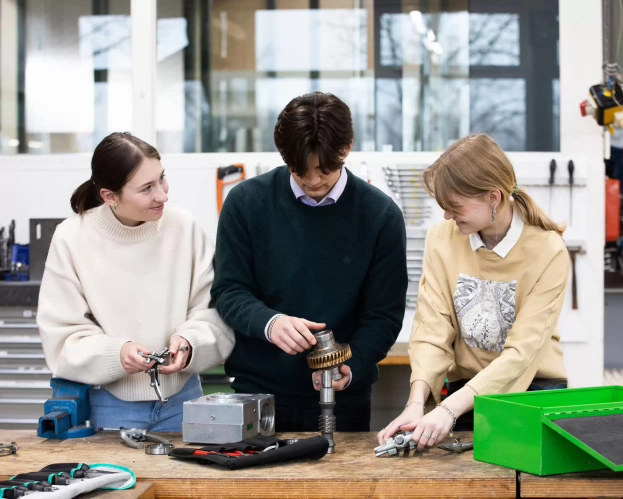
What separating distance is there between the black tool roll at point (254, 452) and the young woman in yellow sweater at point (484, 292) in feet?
0.68

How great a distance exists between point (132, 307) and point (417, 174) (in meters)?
1.96

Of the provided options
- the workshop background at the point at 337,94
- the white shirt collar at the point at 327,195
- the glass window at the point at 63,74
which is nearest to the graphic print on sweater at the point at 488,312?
the white shirt collar at the point at 327,195

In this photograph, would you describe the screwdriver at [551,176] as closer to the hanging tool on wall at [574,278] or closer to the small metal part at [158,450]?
the hanging tool on wall at [574,278]

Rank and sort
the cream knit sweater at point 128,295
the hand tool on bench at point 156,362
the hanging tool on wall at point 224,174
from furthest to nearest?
the hanging tool on wall at point 224,174 → the cream knit sweater at point 128,295 → the hand tool on bench at point 156,362

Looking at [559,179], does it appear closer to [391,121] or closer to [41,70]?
[391,121]

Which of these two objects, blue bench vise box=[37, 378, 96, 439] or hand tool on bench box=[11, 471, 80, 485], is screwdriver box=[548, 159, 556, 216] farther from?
hand tool on bench box=[11, 471, 80, 485]

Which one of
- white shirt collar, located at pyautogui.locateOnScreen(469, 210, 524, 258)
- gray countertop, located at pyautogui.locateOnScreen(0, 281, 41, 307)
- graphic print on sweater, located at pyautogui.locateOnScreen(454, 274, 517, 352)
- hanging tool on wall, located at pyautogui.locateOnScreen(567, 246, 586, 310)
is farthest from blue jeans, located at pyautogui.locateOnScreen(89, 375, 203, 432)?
hanging tool on wall, located at pyautogui.locateOnScreen(567, 246, 586, 310)

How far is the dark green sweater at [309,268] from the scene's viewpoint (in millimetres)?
1990

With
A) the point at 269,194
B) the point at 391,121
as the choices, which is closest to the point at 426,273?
the point at 269,194

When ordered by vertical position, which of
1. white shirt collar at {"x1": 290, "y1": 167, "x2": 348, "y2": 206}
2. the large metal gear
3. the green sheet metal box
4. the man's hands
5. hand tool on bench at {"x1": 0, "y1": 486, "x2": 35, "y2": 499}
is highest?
white shirt collar at {"x1": 290, "y1": 167, "x2": 348, "y2": 206}

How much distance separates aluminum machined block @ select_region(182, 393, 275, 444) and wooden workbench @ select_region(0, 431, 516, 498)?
0.35 feet

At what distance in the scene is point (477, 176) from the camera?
5.82ft

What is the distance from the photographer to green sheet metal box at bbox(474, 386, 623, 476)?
4.72ft

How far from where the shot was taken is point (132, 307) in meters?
2.02
